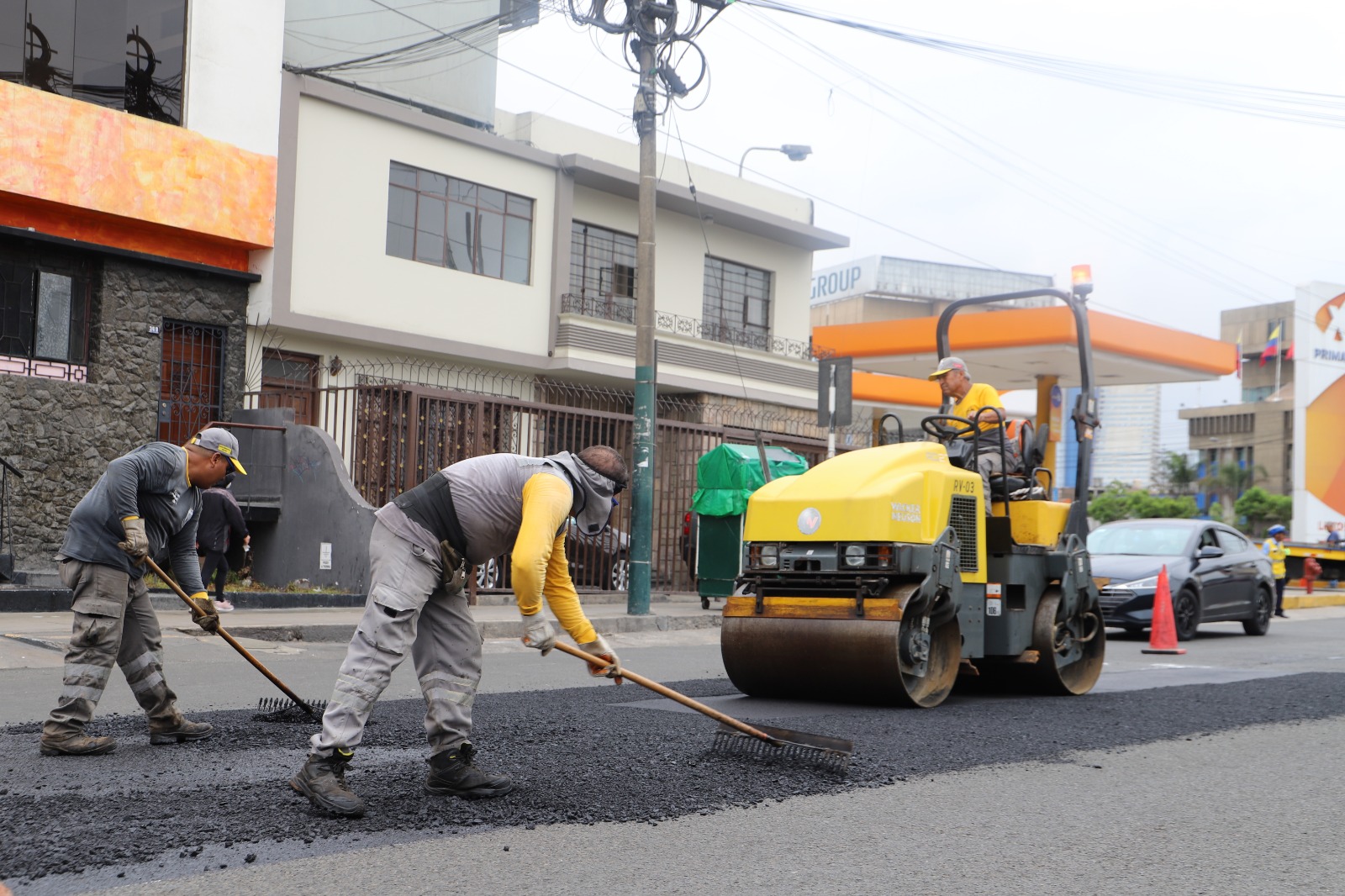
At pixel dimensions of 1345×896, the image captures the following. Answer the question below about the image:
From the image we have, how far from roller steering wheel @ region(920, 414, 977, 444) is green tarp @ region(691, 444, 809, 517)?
7.26 meters

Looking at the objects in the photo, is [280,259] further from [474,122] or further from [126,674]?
[126,674]

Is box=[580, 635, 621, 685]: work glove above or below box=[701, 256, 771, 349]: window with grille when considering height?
below

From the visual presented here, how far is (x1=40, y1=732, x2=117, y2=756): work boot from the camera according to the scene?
5871 mm

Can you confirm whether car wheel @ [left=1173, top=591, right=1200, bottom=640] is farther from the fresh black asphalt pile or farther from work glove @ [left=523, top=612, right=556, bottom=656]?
work glove @ [left=523, top=612, right=556, bottom=656]

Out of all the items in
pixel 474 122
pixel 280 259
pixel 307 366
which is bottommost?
pixel 307 366

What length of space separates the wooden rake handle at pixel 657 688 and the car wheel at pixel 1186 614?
10.9m

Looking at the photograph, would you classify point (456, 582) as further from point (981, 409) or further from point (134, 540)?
point (981, 409)

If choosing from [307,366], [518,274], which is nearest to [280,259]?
[307,366]

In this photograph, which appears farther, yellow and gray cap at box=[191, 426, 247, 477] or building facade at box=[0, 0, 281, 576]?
building facade at box=[0, 0, 281, 576]

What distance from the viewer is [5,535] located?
14562 millimetres

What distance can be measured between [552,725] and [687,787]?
5.86 ft

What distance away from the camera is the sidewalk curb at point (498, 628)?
1177 cm

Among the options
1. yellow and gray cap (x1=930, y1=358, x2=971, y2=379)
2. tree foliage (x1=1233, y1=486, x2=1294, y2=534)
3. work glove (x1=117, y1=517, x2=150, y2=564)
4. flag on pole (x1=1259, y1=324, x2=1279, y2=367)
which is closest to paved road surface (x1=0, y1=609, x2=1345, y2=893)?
work glove (x1=117, y1=517, x2=150, y2=564)

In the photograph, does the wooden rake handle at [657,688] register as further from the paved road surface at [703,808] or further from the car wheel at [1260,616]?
the car wheel at [1260,616]
